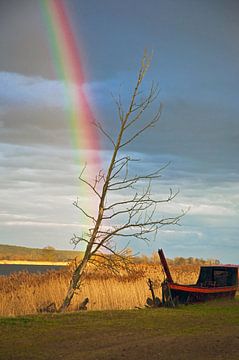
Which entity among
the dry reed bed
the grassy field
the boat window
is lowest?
the grassy field

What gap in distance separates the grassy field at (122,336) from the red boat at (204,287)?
10.2 feet

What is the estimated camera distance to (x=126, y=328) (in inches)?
609

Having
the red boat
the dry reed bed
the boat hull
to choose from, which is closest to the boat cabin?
the red boat

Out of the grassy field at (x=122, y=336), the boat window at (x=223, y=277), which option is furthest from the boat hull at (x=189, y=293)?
the grassy field at (x=122, y=336)

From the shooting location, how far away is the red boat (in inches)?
902

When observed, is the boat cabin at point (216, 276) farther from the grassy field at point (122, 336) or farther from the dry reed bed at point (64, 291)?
the grassy field at point (122, 336)

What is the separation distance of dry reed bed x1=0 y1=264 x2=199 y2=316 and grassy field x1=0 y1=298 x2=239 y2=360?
4.15 m

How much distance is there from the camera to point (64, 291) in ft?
79.7

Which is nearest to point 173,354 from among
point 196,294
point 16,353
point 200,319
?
point 16,353

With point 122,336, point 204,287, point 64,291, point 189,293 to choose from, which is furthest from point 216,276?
point 122,336

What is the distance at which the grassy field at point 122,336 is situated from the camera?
1166 centimetres

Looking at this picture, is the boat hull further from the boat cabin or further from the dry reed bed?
the boat cabin

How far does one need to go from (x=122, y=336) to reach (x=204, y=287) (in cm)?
1096

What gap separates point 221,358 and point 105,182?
989 centimetres
